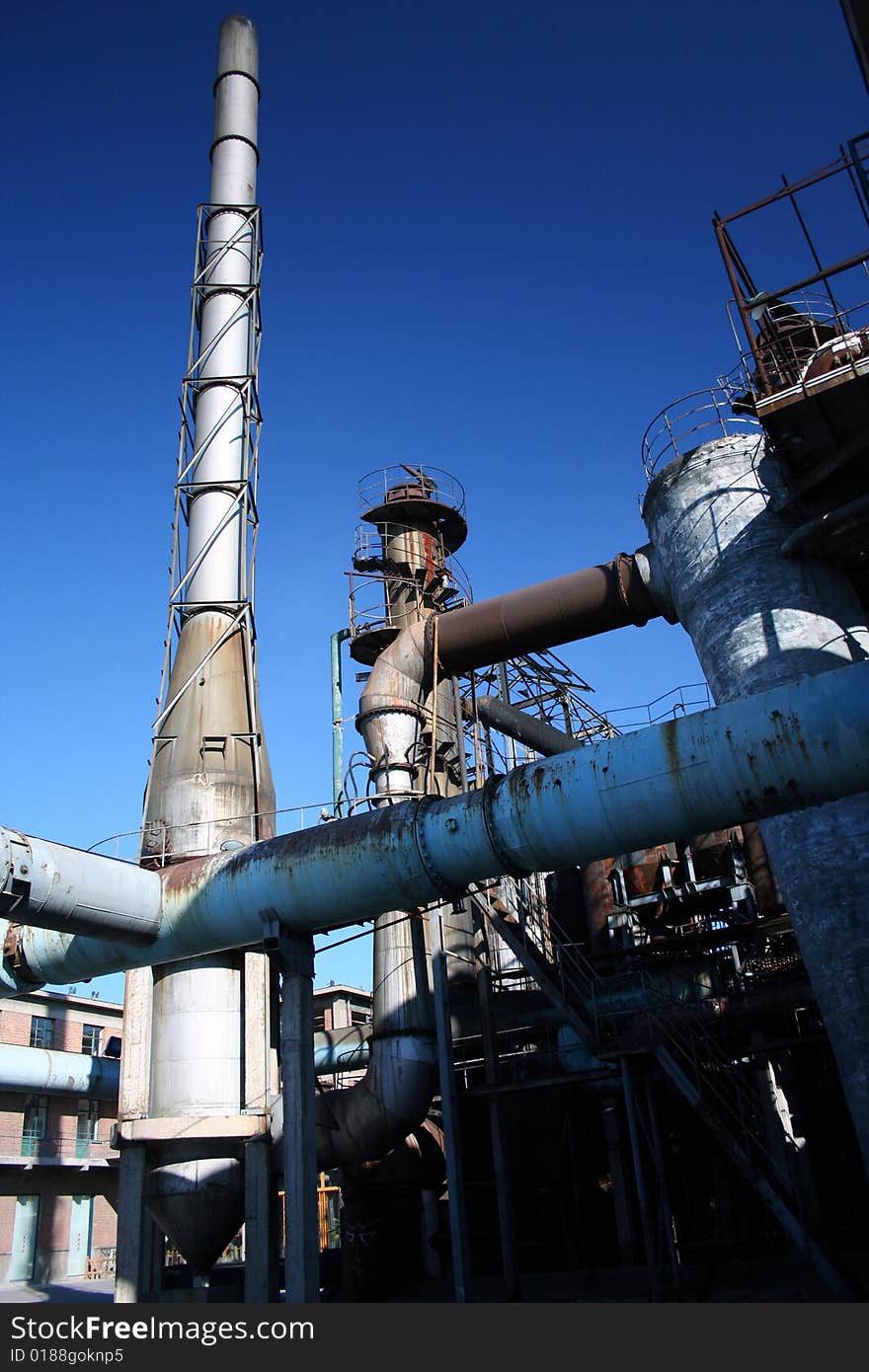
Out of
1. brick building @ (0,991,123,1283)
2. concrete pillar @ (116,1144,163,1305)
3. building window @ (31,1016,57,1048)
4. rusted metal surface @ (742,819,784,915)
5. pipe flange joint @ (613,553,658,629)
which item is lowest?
concrete pillar @ (116,1144,163,1305)

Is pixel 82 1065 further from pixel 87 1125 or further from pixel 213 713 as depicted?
pixel 213 713

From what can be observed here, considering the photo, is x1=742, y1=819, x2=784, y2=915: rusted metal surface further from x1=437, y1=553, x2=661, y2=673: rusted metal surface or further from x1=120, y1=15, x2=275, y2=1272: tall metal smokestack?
x1=120, y1=15, x2=275, y2=1272: tall metal smokestack

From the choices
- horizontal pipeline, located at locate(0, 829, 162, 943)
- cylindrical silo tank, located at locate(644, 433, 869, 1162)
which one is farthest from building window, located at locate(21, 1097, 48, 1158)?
cylindrical silo tank, located at locate(644, 433, 869, 1162)

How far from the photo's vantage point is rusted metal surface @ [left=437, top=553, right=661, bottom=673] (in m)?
18.1

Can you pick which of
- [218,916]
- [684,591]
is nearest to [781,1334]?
[218,916]

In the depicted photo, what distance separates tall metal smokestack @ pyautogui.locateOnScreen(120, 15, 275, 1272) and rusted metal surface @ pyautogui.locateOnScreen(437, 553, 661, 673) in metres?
4.34

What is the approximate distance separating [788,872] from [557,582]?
8015 mm

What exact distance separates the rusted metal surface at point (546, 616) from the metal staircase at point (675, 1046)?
4.93m

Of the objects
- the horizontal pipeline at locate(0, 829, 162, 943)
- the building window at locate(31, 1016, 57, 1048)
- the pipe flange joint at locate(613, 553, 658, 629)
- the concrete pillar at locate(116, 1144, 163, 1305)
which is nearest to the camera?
the horizontal pipeline at locate(0, 829, 162, 943)

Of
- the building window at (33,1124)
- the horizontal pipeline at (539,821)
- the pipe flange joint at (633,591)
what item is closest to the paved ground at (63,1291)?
the building window at (33,1124)

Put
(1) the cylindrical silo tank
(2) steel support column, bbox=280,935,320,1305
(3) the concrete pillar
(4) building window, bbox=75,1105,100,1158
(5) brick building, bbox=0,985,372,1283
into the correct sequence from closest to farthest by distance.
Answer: (2) steel support column, bbox=280,935,320,1305 → (1) the cylindrical silo tank → (3) the concrete pillar → (5) brick building, bbox=0,985,372,1283 → (4) building window, bbox=75,1105,100,1158

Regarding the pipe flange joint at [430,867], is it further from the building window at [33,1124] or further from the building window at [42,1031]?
the building window at [42,1031]

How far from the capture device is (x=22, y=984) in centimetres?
1385

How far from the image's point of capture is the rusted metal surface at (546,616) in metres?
18.1
